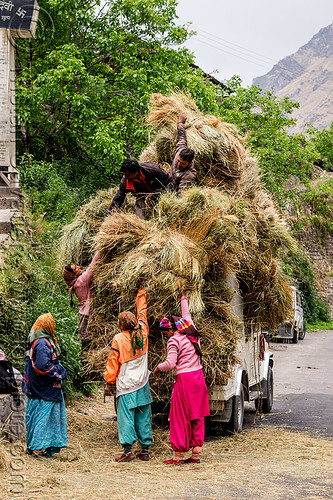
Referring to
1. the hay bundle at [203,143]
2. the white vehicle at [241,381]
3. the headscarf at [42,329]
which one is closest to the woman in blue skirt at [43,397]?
the headscarf at [42,329]

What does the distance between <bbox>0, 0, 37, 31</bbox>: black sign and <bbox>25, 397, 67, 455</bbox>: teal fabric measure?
785cm

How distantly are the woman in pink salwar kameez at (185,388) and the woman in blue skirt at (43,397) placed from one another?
110cm

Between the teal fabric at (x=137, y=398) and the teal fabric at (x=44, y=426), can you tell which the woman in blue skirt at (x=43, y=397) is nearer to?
the teal fabric at (x=44, y=426)

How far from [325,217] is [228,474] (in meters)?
27.2

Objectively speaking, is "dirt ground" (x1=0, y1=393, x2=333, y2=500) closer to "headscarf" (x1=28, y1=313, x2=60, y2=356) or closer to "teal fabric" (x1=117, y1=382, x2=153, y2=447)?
"teal fabric" (x1=117, y1=382, x2=153, y2=447)

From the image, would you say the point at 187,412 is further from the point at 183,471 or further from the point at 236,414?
the point at 236,414

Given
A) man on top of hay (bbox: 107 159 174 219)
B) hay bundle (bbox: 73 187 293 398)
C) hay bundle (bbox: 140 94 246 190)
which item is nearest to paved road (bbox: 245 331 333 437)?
hay bundle (bbox: 73 187 293 398)

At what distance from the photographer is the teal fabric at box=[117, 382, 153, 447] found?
20.3 feet

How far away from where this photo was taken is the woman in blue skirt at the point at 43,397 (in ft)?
20.7

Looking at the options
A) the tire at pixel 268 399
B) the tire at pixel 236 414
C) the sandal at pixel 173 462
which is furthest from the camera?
the tire at pixel 268 399

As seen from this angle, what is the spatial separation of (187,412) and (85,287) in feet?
6.00

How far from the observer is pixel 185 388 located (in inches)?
247

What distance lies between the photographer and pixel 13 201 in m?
12.1

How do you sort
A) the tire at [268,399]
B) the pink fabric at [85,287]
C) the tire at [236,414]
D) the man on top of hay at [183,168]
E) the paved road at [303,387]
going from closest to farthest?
1. the pink fabric at [85,287]
2. the man on top of hay at [183,168]
3. the tire at [236,414]
4. the paved road at [303,387]
5. the tire at [268,399]
